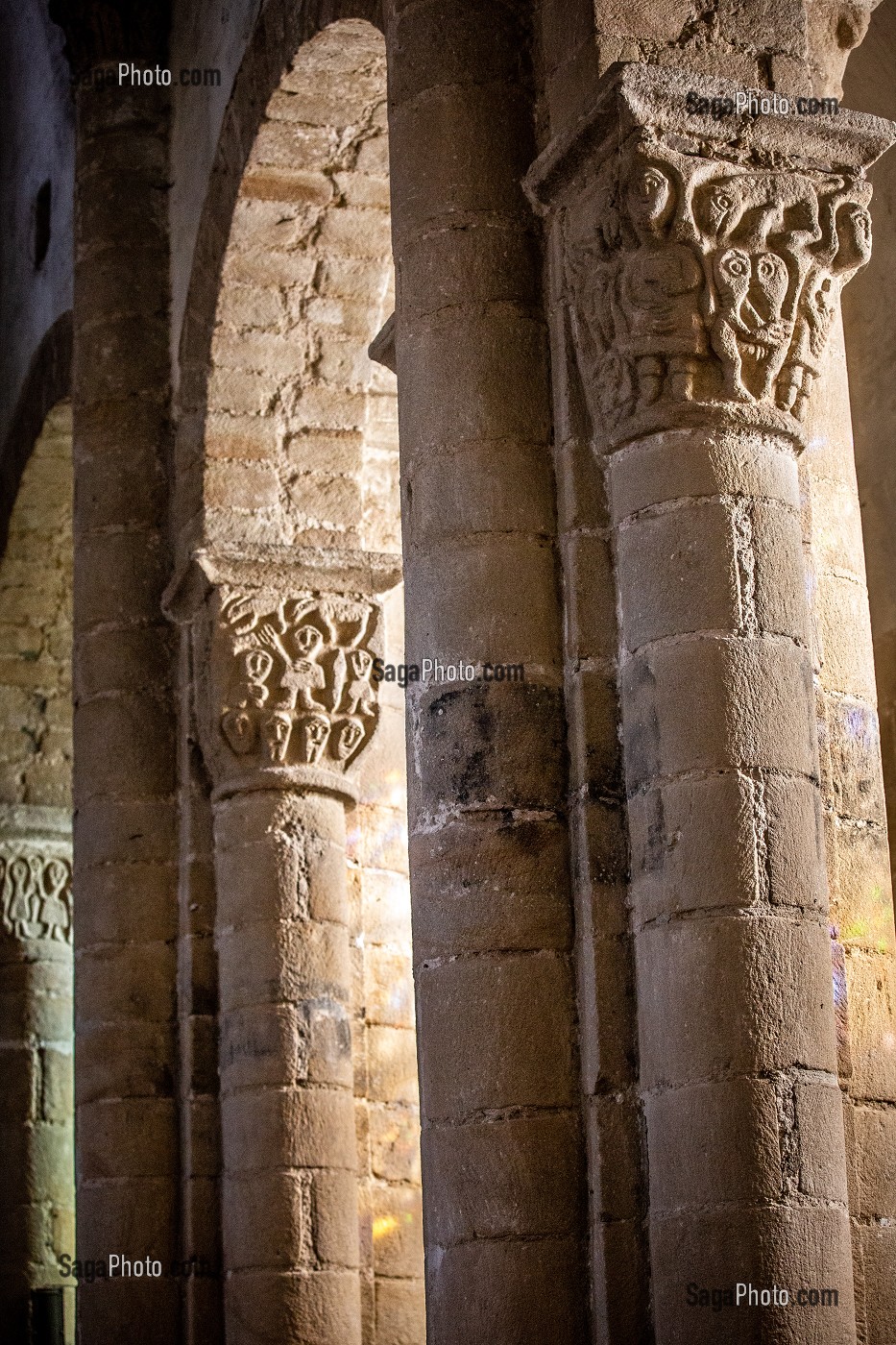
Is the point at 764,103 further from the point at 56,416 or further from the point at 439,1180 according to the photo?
the point at 56,416

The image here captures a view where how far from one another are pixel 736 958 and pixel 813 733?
1.80 feet

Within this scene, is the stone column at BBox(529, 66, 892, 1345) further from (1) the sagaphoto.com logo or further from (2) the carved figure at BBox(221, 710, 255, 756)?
(1) the sagaphoto.com logo

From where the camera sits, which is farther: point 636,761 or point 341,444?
point 341,444

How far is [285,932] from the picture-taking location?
702 centimetres

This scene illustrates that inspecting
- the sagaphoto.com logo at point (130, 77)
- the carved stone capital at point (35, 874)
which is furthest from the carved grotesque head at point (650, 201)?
the carved stone capital at point (35, 874)

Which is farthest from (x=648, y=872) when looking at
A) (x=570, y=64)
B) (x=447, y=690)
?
(x=570, y=64)

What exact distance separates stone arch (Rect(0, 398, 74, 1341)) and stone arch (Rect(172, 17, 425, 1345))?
10.1 ft

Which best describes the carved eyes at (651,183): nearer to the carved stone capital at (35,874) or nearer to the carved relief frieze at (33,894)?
the carved stone capital at (35,874)

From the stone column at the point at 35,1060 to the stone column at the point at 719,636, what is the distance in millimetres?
6940

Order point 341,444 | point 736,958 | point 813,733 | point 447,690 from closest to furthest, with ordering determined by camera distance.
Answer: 1. point 736,958
2. point 813,733
3. point 447,690
4. point 341,444

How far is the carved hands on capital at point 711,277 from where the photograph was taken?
4457 millimetres

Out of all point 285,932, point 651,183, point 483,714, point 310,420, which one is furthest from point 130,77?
point 483,714

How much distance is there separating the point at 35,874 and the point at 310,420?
4472 mm

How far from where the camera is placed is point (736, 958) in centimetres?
409
